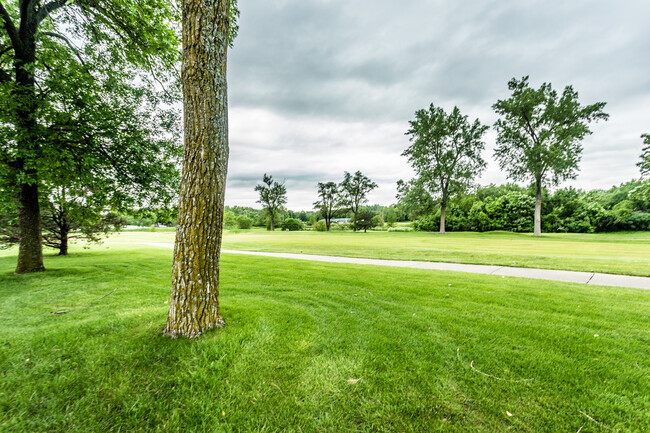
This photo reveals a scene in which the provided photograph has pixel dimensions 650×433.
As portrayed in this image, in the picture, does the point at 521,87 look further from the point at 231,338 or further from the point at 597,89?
the point at 231,338

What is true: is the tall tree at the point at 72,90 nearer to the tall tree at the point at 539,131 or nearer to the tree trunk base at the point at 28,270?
the tree trunk base at the point at 28,270

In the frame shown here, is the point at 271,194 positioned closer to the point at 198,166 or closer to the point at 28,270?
the point at 28,270

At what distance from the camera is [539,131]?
20891mm

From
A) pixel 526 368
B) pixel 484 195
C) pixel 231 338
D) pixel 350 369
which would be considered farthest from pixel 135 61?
pixel 484 195

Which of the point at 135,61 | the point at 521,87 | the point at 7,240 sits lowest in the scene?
the point at 7,240

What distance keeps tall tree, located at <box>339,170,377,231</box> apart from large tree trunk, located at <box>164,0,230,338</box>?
134 ft

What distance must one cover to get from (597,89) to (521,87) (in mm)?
5028

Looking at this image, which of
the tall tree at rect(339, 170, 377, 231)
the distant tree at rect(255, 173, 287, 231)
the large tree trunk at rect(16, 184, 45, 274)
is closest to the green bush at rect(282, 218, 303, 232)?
the distant tree at rect(255, 173, 287, 231)

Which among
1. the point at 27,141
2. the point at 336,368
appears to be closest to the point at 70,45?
the point at 27,141

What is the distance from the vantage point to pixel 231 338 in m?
2.38

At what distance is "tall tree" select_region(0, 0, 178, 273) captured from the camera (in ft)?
16.3

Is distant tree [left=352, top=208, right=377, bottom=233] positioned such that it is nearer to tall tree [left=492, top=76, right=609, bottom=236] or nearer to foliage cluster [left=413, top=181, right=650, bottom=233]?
foliage cluster [left=413, top=181, right=650, bottom=233]

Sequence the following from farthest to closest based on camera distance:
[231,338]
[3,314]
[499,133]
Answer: [499,133] < [3,314] < [231,338]

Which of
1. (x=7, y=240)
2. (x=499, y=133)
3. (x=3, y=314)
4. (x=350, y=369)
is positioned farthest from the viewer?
(x=499, y=133)
